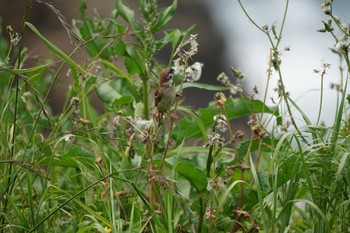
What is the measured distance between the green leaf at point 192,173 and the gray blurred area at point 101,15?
2935mm

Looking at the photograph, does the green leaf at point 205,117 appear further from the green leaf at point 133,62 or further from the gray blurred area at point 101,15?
the gray blurred area at point 101,15

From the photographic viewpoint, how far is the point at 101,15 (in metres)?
5.38

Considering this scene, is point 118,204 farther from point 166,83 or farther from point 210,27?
point 210,27

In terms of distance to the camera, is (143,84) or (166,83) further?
(143,84)

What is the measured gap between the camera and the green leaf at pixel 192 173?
189 centimetres

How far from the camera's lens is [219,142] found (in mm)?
1803

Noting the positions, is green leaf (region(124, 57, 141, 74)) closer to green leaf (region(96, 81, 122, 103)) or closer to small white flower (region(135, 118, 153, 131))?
green leaf (region(96, 81, 122, 103))

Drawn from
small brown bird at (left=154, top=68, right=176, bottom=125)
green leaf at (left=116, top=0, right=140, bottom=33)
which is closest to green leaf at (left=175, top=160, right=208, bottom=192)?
small brown bird at (left=154, top=68, right=176, bottom=125)

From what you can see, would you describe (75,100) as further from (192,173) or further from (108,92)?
(108,92)

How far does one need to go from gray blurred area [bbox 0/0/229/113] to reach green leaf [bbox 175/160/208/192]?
293cm

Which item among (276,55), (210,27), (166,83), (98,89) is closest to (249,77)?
(210,27)

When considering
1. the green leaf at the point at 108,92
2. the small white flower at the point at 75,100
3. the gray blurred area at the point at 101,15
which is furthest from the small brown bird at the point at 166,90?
the gray blurred area at the point at 101,15

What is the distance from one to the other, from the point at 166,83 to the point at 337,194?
0.48 m

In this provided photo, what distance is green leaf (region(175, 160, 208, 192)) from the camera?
1.89 m
